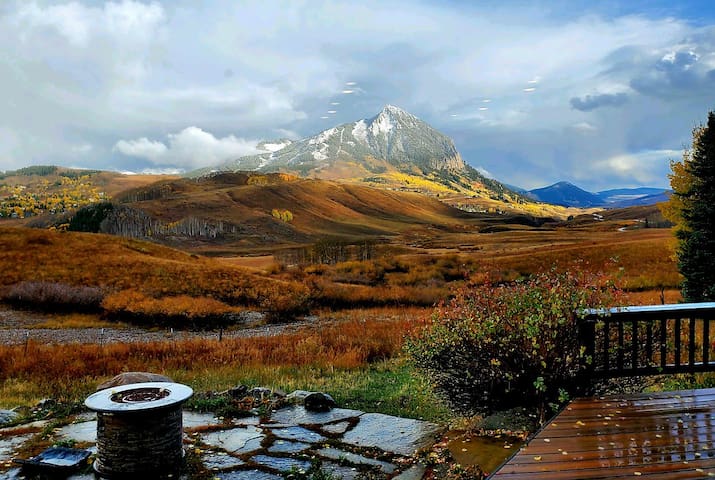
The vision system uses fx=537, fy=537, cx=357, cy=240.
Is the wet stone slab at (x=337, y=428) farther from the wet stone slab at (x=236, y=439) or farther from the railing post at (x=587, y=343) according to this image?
the railing post at (x=587, y=343)

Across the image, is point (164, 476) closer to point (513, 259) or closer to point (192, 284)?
point (192, 284)

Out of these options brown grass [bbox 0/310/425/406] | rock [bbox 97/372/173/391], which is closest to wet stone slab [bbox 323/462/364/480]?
rock [bbox 97/372/173/391]

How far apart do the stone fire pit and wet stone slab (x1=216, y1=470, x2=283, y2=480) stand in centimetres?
58

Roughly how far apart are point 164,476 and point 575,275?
5.51 metres

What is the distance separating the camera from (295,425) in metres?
7.44

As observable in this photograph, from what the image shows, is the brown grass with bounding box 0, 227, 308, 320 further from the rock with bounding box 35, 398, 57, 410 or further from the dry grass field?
the rock with bounding box 35, 398, 57, 410

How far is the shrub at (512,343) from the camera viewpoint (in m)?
6.15

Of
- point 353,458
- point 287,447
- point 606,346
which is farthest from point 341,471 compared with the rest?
point 606,346

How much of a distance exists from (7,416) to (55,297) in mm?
23555

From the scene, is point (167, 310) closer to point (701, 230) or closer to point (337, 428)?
point (337, 428)

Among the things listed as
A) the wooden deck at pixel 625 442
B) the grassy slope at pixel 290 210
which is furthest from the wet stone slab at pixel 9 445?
the grassy slope at pixel 290 210

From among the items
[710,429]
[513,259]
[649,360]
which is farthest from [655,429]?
[513,259]

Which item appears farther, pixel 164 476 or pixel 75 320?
pixel 75 320

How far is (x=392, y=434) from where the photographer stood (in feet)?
23.2
